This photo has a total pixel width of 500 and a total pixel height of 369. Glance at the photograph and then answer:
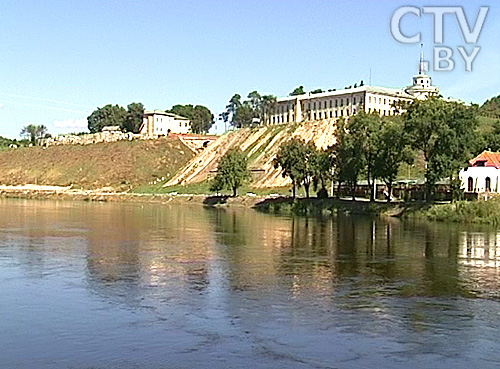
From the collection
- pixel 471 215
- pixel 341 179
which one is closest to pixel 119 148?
pixel 341 179

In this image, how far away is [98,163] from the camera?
165000mm

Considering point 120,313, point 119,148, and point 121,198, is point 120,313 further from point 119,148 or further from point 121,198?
point 119,148

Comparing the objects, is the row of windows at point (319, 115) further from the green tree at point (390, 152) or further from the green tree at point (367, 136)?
the green tree at point (390, 152)

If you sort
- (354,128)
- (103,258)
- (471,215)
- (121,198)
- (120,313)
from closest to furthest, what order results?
(120,313) → (103,258) → (471,215) → (354,128) → (121,198)

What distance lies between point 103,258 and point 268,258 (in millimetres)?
8721

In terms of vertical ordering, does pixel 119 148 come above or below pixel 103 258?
above

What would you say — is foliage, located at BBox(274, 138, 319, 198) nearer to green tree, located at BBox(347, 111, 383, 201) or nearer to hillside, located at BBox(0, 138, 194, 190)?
green tree, located at BBox(347, 111, 383, 201)

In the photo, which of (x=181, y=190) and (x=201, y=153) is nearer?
(x=181, y=190)

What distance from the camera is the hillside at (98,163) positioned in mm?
156750

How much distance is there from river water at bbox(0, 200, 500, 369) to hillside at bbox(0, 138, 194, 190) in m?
110

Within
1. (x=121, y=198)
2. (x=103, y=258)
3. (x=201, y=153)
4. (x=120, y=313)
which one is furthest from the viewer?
(x=201, y=153)

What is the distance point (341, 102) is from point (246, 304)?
5898 inches

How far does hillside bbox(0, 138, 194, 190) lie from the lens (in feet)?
514

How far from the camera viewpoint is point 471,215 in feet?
226
